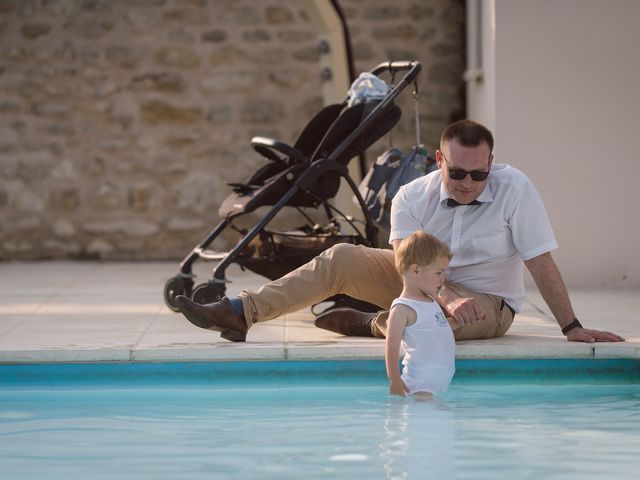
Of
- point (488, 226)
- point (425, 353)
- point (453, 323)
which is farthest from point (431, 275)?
point (488, 226)

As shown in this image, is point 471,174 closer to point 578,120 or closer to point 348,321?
point 348,321

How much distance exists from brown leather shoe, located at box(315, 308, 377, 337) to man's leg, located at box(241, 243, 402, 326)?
0.07 metres

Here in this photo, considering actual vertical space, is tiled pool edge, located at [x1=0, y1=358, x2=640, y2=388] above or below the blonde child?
below

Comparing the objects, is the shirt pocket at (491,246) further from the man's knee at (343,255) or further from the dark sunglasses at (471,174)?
the man's knee at (343,255)

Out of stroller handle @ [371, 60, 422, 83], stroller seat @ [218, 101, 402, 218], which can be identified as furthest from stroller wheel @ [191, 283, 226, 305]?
stroller handle @ [371, 60, 422, 83]

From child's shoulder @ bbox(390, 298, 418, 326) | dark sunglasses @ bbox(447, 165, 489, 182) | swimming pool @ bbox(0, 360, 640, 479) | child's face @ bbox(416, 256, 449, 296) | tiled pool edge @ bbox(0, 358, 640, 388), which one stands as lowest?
swimming pool @ bbox(0, 360, 640, 479)

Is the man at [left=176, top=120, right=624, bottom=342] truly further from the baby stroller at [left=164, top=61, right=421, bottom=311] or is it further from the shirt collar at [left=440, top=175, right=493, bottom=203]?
the baby stroller at [left=164, top=61, right=421, bottom=311]

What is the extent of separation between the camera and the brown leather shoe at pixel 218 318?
13.3ft

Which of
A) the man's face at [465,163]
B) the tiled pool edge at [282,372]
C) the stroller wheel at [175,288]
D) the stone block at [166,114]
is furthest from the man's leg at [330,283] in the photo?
the stone block at [166,114]

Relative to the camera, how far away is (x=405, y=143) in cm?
798

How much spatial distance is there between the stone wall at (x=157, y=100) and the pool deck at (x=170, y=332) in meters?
1.39

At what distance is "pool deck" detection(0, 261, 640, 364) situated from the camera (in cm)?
399

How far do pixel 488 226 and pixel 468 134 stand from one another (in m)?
0.34

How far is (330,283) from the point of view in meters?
4.22
